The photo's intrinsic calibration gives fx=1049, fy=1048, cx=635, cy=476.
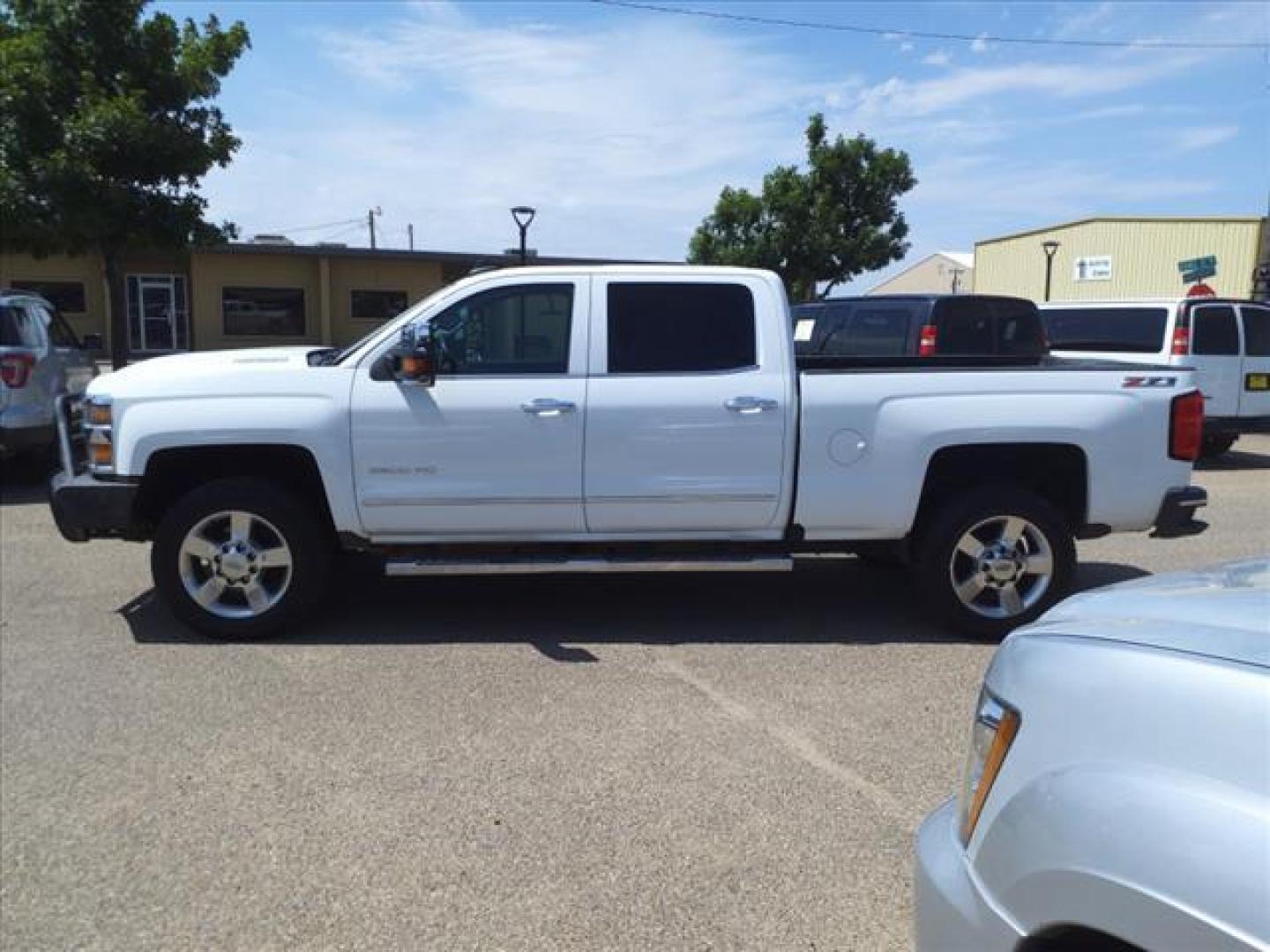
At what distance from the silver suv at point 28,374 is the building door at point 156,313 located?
74.4 ft

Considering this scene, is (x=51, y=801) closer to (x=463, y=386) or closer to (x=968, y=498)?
(x=463, y=386)

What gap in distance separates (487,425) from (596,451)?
0.59m

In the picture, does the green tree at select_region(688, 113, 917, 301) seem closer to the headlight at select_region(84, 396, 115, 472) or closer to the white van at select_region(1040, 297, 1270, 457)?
the white van at select_region(1040, 297, 1270, 457)

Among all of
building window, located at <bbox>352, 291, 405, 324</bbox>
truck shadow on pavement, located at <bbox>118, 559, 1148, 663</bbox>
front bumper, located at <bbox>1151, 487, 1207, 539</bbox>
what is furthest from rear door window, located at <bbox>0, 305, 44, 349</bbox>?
building window, located at <bbox>352, 291, 405, 324</bbox>

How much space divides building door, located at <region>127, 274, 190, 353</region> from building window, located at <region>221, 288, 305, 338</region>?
1.34 meters

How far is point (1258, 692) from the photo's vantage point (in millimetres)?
1479

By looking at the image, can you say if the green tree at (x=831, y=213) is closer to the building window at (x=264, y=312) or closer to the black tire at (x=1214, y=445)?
the building window at (x=264, y=312)

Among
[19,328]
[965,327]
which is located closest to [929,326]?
[965,327]

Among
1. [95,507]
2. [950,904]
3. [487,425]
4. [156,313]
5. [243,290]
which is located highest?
[243,290]

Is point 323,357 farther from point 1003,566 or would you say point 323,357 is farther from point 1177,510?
point 1177,510

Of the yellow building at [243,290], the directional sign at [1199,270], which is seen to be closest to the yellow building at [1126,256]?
the directional sign at [1199,270]

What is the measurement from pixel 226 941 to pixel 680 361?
3.62 metres

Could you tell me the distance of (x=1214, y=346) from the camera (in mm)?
12930

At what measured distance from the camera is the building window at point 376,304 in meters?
34.0
